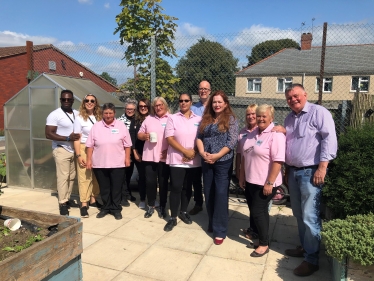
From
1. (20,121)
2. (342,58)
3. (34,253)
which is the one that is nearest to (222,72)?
(20,121)

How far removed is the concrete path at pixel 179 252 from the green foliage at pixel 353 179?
2.44 ft

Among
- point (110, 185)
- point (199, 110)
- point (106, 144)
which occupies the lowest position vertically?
point (110, 185)

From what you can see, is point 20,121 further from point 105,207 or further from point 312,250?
point 312,250

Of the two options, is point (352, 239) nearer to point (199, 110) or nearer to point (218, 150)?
point (218, 150)

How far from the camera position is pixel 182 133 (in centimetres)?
383

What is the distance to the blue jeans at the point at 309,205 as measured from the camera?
9.39 feet

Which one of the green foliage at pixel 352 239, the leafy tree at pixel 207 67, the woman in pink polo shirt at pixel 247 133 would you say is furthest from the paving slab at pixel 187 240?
the leafy tree at pixel 207 67

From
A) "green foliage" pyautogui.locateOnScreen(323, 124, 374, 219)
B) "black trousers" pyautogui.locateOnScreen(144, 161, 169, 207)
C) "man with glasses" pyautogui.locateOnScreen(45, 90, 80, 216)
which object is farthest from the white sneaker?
"green foliage" pyautogui.locateOnScreen(323, 124, 374, 219)

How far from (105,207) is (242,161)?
2.22 m

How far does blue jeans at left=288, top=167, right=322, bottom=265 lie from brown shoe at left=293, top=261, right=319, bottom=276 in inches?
1.5

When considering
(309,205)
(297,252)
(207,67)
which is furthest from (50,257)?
(207,67)

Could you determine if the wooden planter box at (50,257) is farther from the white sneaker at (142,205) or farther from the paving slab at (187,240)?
the white sneaker at (142,205)

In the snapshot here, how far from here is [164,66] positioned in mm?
5617

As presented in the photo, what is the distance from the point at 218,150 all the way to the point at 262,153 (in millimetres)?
551
